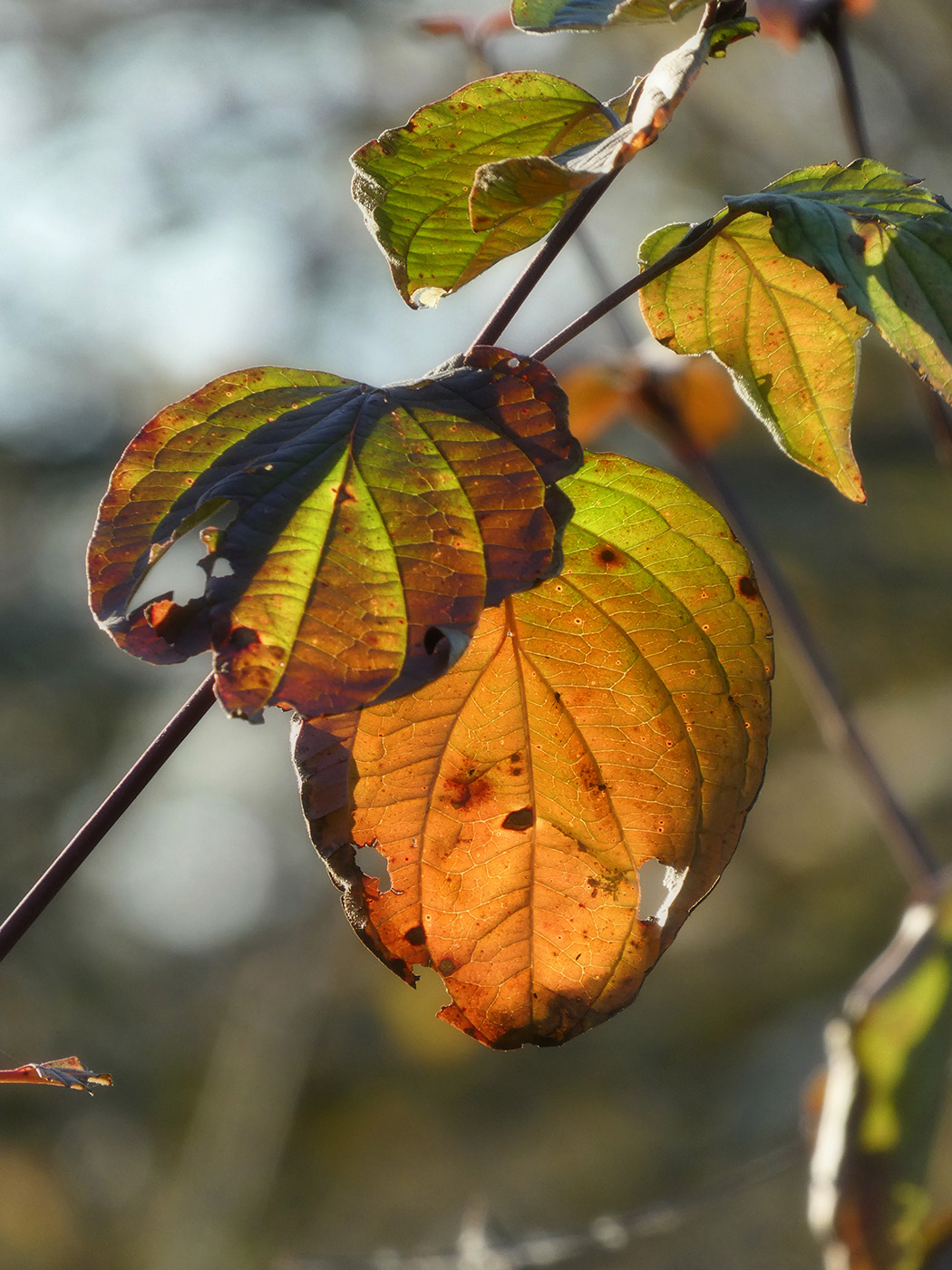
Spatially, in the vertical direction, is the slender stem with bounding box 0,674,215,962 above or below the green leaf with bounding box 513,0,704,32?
below

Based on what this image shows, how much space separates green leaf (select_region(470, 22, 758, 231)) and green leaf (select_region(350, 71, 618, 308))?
7 centimetres

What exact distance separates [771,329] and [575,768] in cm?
22

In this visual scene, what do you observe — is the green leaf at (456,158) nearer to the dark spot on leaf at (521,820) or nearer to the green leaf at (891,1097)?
the dark spot on leaf at (521,820)

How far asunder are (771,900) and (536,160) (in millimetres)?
5513

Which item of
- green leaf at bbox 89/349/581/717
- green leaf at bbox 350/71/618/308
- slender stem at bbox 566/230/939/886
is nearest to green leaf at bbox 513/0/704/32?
green leaf at bbox 350/71/618/308

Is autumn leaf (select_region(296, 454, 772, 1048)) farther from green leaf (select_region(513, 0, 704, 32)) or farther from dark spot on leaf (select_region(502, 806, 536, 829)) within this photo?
green leaf (select_region(513, 0, 704, 32))

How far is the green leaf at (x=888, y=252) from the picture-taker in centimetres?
37

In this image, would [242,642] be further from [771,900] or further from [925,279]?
[771,900]

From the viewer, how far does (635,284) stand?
0.39m

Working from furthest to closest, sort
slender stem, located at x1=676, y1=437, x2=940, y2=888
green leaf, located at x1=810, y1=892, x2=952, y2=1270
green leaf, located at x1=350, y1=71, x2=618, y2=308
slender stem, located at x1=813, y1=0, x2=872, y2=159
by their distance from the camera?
1. slender stem, located at x1=676, y1=437, x2=940, y2=888
2. slender stem, located at x1=813, y1=0, x2=872, y2=159
3. green leaf, located at x1=810, y1=892, x2=952, y2=1270
4. green leaf, located at x1=350, y1=71, x2=618, y2=308

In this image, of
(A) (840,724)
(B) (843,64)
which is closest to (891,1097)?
(A) (840,724)

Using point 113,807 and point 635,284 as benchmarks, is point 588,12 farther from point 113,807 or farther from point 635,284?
point 113,807

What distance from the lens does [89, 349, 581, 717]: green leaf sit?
323 millimetres

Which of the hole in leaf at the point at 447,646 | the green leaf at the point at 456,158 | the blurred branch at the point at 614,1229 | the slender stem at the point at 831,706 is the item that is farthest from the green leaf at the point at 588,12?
the blurred branch at the point at 614,1229
